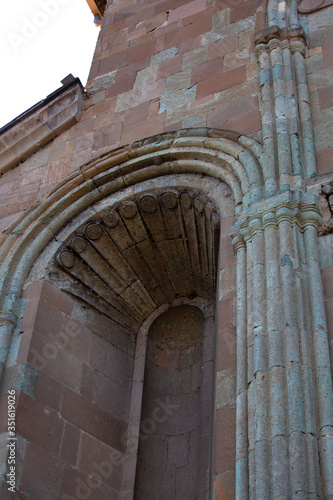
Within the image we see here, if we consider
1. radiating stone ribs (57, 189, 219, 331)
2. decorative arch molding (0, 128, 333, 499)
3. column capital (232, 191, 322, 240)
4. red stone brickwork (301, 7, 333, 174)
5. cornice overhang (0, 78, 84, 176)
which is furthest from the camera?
cornice overhang (0, 78, 84, 176)

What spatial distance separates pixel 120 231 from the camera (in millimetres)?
8414

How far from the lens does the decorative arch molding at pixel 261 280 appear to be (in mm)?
4934

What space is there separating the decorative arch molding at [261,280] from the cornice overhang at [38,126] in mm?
1225

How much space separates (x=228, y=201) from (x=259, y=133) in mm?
842

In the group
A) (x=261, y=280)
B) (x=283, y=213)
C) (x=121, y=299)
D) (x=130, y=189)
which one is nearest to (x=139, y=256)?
(x=121, y=299)

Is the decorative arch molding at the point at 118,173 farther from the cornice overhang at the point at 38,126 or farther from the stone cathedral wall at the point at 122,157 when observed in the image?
the cornice overhang at the point at 38,126

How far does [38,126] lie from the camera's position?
9773 mm

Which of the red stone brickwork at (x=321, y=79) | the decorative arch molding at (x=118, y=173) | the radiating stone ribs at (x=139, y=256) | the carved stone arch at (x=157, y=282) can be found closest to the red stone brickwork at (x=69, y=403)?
the carved stone arch at (x=157, y=282)

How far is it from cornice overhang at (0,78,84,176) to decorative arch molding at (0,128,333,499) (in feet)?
4.02

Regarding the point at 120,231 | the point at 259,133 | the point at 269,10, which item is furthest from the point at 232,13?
the point at 120,231

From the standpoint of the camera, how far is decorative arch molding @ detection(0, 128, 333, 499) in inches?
194

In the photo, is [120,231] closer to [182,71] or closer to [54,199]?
[54,199]

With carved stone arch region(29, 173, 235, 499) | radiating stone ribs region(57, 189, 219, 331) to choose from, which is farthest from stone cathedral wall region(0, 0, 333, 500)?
radiating stone ribs region(57, 189, 219, 331)

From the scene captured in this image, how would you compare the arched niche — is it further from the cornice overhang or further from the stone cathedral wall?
the cornice overhang
